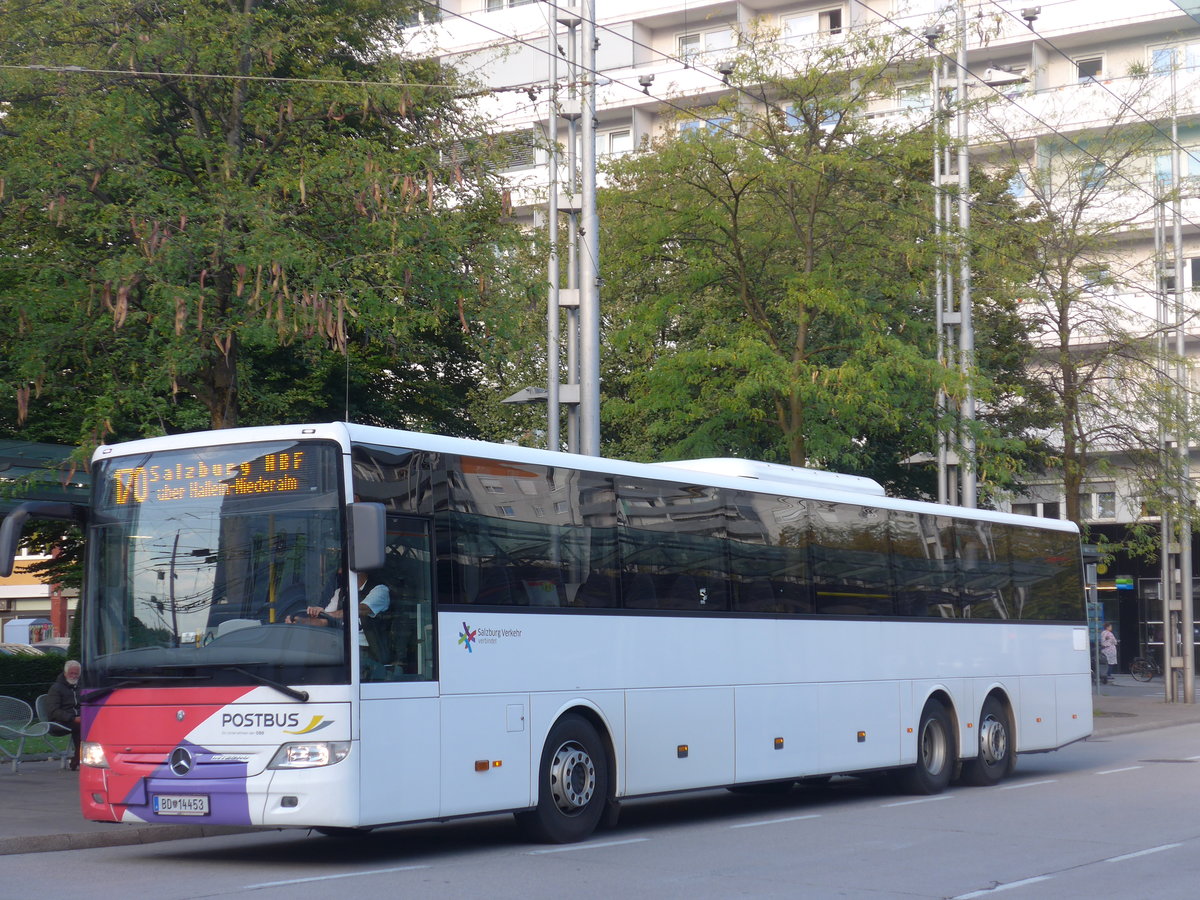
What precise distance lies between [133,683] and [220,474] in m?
1.58

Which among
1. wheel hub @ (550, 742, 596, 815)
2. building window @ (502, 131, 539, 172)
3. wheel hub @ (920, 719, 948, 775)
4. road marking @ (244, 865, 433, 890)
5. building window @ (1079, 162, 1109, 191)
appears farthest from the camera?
building window @ (1079, 162, 1109, 191)

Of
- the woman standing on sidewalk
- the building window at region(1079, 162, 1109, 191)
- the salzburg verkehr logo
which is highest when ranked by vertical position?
the building window at region(1079, 162, 1109, 191)

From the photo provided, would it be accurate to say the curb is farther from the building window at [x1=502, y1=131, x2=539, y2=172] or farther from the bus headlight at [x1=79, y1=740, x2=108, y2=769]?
the building window at [x1=502, y1=131, x2=539, y2=172]

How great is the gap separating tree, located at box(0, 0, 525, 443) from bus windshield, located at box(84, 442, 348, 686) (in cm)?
428

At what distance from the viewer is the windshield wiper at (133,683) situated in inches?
425

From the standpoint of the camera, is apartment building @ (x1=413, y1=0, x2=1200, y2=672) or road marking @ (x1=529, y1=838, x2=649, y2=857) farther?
apartment building @ (x1=413, y1=0, x2=1200, y2=672)

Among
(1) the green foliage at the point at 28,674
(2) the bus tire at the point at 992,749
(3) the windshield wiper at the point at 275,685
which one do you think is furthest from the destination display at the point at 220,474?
(1) the green foliage at the point at 28,674

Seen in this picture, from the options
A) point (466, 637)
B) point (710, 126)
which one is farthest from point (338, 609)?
point (710, 126)

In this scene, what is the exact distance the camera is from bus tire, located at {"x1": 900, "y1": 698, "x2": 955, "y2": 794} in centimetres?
1747

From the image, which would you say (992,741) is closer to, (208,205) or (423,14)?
(208,205)

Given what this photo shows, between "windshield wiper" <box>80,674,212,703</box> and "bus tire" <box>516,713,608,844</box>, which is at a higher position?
"windshield wiper" <box>80,674,212,703</box>

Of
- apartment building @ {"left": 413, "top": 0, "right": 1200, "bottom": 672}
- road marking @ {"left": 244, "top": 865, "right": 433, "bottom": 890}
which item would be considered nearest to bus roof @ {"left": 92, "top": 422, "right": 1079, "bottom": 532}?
road marking @ {"left": 244, "top": 865, "right": 433, "bottom": 890}

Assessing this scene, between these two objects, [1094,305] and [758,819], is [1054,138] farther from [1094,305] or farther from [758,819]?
[758,819]

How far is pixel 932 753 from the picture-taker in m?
17.8
